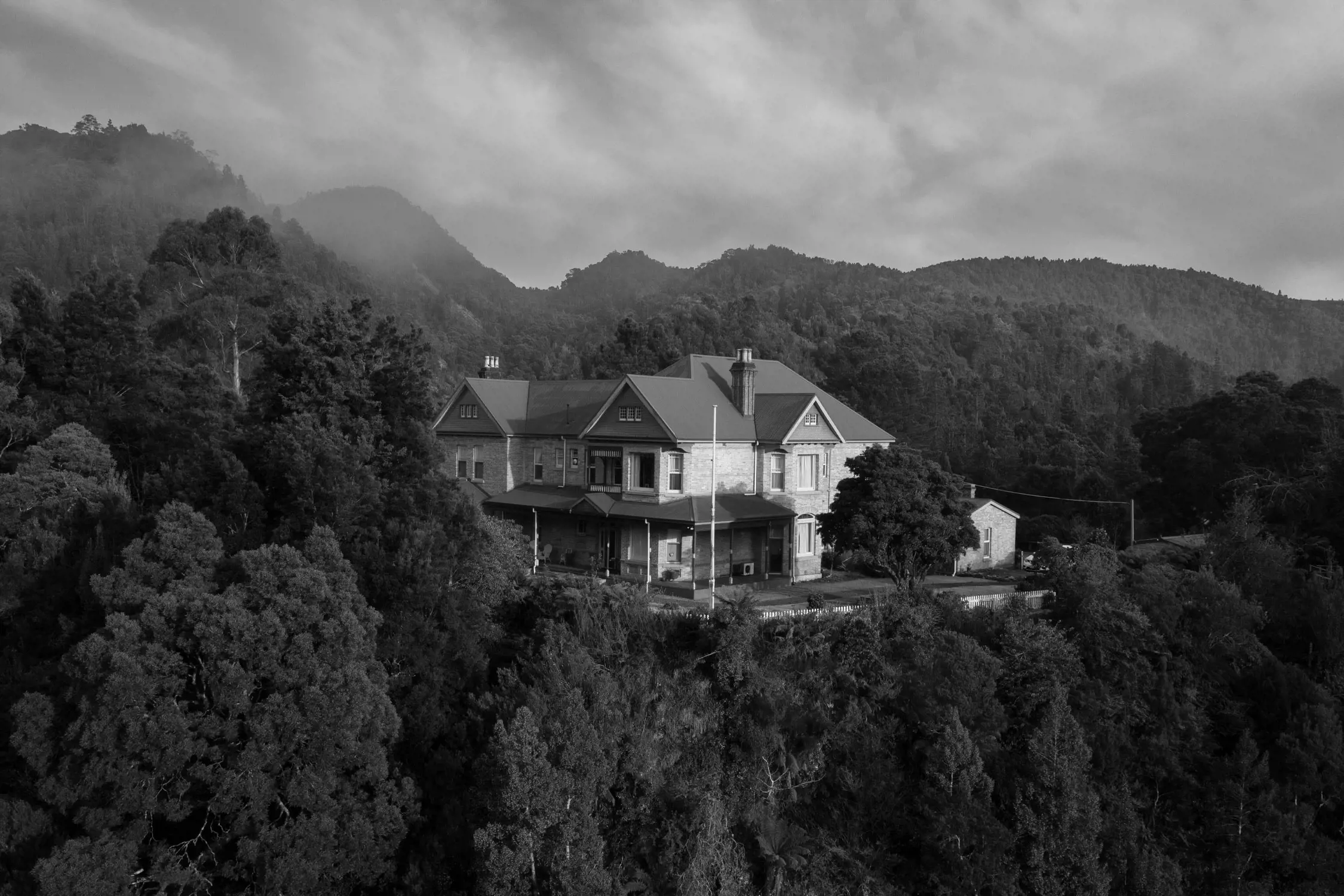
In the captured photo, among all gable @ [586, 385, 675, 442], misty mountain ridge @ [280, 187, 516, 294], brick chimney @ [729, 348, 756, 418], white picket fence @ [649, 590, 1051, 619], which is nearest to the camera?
white picket fence @ [649, 590, 1051, 619]

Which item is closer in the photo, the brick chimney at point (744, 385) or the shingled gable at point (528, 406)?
the brick chimney at point (744, 385)

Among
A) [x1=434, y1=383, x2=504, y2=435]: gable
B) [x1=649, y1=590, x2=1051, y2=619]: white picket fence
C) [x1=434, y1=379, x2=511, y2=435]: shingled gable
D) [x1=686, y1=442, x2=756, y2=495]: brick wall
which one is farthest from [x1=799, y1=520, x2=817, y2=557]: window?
[x1=434, y1=383, x2=504, y2=435]: gable

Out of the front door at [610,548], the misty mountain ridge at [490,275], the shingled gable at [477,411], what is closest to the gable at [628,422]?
the front door at [610,548]

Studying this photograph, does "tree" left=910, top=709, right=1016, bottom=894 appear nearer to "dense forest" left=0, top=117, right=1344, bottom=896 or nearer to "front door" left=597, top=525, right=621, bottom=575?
"dense forest" left=0, top=117, right=1344, bottom=896

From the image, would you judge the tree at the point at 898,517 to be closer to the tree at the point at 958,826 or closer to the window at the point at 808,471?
the window at the point at 808,471

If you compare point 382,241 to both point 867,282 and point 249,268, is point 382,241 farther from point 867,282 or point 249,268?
point 249,268
